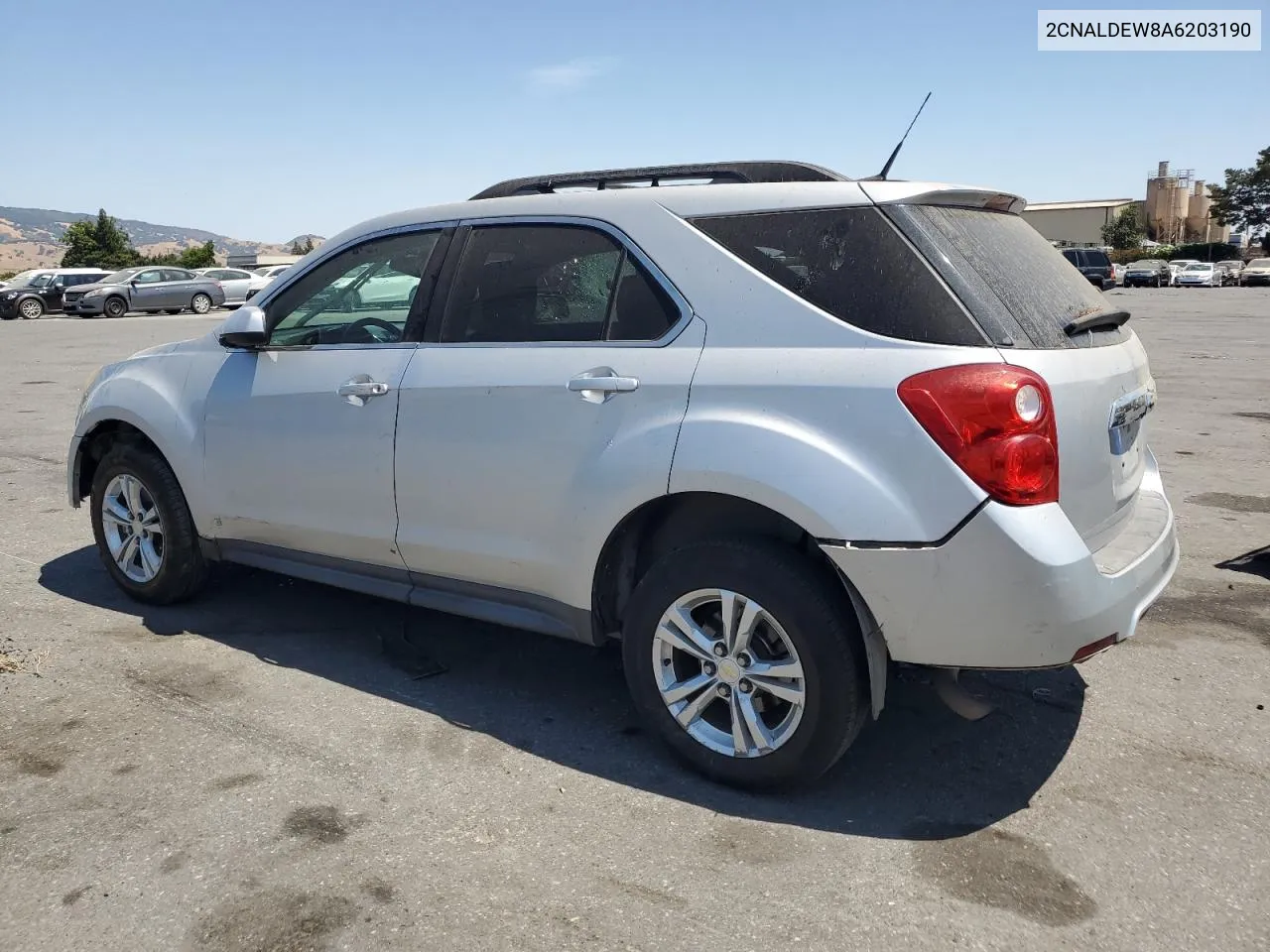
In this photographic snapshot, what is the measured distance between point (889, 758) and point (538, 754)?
117 centimetres

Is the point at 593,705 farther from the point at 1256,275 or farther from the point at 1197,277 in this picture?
the point at 1256,275

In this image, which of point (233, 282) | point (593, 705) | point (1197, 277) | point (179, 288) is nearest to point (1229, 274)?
point (1197, 277)

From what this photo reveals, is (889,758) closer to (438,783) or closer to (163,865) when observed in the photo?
(438,783)

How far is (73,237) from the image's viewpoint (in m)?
67.9

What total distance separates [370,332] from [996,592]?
103 inches

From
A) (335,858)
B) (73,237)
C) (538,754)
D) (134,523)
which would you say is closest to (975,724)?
(538,754)

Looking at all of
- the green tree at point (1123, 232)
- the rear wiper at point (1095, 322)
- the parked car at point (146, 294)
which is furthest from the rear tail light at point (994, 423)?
the green tree at point (1123, 232)

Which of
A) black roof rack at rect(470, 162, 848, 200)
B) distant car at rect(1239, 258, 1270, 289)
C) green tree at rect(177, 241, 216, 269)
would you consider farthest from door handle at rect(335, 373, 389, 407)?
green tree at rect(177, 241, 216, 269)

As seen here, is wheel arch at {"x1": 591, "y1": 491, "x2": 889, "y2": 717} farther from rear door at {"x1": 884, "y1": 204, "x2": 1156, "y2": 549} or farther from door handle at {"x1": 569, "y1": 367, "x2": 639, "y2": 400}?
rear door at {"x1": 884, "y1": 204, "x2": 1156, "y2": 549}

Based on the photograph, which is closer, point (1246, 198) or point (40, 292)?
point (40, 292)

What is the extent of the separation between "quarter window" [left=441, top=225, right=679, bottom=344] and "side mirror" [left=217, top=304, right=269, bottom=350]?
3.17 ft

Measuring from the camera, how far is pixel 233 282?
1471 inches

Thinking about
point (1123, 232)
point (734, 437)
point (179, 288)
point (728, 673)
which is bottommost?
point (179, 288)

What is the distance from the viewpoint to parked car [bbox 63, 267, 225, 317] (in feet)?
107
